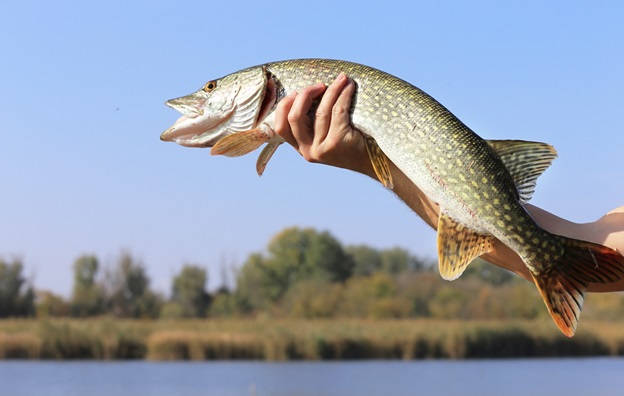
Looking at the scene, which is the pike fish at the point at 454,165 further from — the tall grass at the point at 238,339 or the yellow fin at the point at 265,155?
the tall grass at the point at 238,339

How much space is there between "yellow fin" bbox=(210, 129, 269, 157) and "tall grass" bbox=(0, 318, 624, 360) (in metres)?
23.9

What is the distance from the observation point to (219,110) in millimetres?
3035

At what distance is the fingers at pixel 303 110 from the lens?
109 inches

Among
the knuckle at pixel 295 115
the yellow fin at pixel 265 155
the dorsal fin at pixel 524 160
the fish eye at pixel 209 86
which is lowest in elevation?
the dorsal fin at pixel 524 160

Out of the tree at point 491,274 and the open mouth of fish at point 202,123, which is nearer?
the open mouth of fish at point 202,123

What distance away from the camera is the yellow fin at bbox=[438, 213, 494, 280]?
100 inches

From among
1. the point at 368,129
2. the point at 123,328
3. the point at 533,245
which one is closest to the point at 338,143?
the point at 368,129

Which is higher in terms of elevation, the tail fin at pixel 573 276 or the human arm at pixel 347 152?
the human arm at pixel 347 152

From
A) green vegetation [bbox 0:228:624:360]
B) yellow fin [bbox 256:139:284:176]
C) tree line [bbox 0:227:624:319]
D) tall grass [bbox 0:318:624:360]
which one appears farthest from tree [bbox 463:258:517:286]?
yellow fin [bbox 256:139:284:176]

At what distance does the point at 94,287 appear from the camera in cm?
4038

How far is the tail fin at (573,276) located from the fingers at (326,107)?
912 mm

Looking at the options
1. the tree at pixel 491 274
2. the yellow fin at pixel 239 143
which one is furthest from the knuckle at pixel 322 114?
the tree at pixel 491 274

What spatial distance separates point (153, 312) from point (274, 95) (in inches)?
1479

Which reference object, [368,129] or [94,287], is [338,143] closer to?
[368,129]
